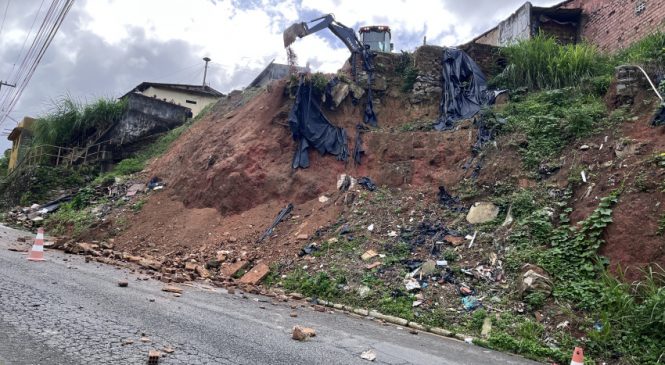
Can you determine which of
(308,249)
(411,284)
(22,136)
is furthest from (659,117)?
(22,136)

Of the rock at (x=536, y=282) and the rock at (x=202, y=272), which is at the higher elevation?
the rock at (x=536, y=282)

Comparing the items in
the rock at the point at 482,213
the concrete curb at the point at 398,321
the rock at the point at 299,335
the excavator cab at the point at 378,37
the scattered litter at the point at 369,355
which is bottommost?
the concrete curb at the point at 398,321

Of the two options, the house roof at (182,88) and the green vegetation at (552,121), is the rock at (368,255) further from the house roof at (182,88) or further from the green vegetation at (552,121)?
the house roof at (182,88)

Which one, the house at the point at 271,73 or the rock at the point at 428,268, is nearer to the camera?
the rock at the point at 428,268

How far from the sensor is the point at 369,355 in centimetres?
520

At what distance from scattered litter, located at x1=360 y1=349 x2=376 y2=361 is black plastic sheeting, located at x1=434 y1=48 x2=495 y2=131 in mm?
9458

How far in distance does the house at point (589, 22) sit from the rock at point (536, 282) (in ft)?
36.7

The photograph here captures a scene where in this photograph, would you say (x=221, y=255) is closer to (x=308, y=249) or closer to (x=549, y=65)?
(x=308, y=249)

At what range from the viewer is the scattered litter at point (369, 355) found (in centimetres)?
508

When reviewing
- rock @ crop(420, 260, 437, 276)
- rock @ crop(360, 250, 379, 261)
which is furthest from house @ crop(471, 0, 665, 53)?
rock @ crop(420, 260, 437, 276)

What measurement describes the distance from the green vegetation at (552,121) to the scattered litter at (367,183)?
369 centimetres

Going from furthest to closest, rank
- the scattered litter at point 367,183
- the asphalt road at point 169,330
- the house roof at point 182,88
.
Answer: the house roof at point 182,88
the scattered litter at point 367,183
the asphalt road at point 169,330

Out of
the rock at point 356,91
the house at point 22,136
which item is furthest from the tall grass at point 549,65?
the house at point 22,136

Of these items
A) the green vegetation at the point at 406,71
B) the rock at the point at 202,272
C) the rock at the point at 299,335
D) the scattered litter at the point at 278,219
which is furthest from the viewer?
the green vegetation at the point at 406,71
